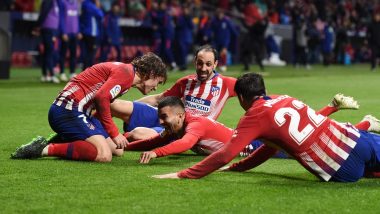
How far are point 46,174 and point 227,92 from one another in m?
2.65

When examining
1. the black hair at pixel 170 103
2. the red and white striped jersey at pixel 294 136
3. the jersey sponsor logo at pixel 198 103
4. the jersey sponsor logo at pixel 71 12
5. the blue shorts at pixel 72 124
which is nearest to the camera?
the red and white striped jersey at pixel 294 136

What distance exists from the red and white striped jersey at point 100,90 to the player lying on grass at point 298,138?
54.9 inches

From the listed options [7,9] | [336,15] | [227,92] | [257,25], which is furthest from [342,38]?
[227,92]

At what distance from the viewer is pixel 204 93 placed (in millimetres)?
9062

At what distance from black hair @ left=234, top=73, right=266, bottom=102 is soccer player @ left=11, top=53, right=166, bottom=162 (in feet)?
5.56

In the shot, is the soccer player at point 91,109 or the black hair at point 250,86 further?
the soccer player at point 91,109

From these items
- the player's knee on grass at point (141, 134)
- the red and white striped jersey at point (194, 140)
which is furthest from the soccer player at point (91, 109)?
the player's knee on grass at point (141, 134)

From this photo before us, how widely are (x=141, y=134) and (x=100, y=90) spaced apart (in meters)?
1.31

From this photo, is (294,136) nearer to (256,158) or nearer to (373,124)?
(256,158)

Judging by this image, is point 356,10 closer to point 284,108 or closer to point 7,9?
point 7,9

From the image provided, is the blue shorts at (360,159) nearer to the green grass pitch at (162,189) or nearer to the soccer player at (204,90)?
the green grass pitch at (162,189)

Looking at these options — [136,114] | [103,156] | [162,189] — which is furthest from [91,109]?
[162,189]

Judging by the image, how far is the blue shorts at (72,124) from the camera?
8.15 m

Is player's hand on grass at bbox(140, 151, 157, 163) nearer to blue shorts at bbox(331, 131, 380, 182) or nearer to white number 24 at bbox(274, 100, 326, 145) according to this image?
white number 24 at bbox(274, 100, 326, 145)
